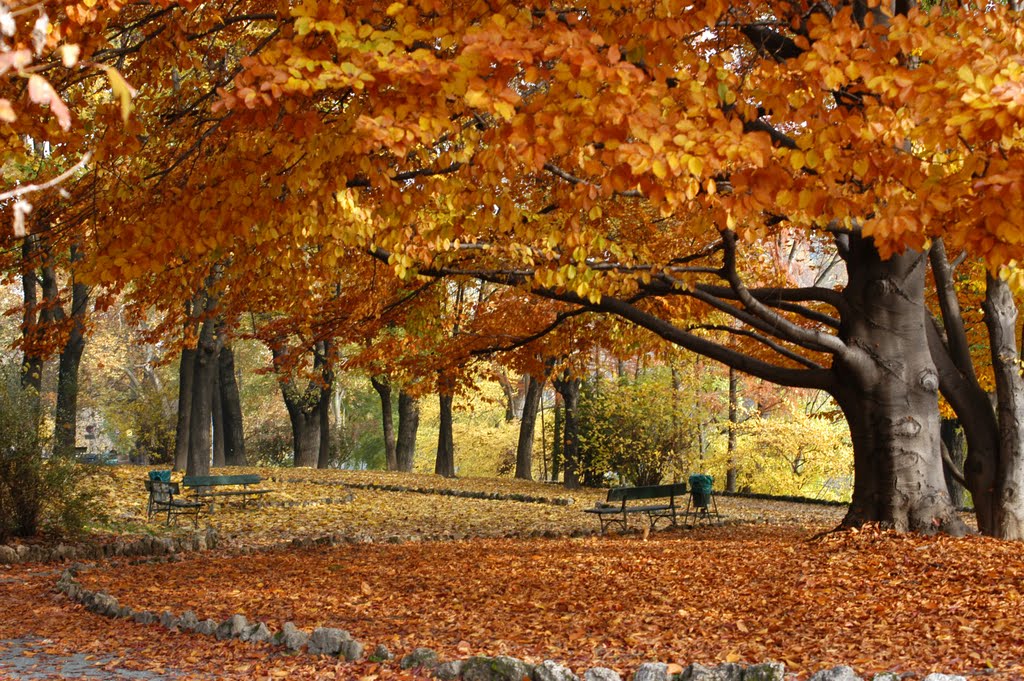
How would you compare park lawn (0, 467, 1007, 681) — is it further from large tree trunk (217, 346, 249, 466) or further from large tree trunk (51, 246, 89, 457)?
large tree trunk (217, 346, 249, 466)

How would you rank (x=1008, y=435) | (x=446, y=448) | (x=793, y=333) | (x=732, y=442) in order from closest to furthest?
(x=793, y=333) → (x=1008, y=435) → (x=732, y=442) → (x=446, y=448)

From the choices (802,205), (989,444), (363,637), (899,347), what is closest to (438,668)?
(363,637)

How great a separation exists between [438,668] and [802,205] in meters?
3.49

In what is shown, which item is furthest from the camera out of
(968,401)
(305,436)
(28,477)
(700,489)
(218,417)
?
(305,436)

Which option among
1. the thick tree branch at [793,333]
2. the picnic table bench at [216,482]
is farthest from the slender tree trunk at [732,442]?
the thick tree branch at [793,333]

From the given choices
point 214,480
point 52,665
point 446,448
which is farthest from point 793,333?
point 446,448

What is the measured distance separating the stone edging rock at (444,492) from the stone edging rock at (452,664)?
1261 cm

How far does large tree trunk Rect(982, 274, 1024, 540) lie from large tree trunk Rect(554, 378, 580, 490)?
14.2 meters

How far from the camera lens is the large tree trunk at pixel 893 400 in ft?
30.6

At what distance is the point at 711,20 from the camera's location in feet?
20.3

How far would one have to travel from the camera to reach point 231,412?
29.0m

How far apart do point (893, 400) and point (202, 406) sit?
1449 centimetres

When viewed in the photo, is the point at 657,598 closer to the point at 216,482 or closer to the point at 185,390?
the point at 216,482

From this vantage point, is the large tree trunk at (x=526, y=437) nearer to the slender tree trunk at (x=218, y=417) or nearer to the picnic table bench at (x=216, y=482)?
the slender tree trunk at (x=218, y=417)
